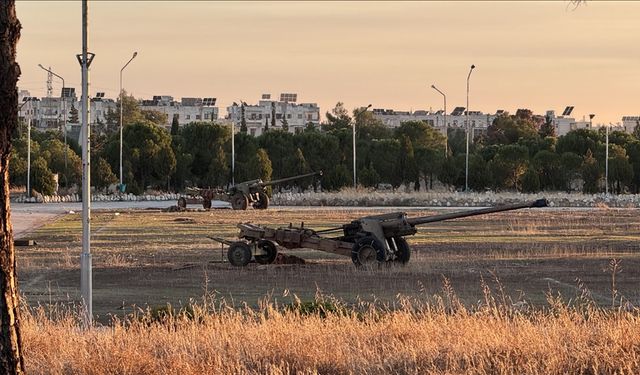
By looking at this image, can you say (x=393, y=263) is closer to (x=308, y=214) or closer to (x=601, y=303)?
(x=601, y=303)

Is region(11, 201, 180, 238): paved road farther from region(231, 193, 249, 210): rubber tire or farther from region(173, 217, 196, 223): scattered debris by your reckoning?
region(231, 193, 249, 210): rubber tire

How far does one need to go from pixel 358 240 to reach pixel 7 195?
18731mm

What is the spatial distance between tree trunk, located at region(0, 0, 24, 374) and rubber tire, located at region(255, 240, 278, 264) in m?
19.4

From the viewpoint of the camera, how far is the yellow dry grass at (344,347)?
12.9 metres

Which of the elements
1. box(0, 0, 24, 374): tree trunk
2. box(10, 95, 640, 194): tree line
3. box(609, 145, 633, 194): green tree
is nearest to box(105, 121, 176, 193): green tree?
box(10, 95, 640, 194): tree line

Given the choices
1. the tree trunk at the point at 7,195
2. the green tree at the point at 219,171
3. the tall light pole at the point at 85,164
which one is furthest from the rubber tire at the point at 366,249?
the green tree at the point at 219,171

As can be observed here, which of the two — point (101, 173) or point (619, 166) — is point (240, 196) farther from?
point (619, 166)

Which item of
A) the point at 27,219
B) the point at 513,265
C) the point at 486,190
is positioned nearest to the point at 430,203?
the point at 486,190

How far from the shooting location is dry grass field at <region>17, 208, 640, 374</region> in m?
13.2

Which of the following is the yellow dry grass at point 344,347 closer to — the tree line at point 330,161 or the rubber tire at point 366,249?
the rubber tire at point 366,249

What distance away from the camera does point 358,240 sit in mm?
28953

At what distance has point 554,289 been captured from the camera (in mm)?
24281

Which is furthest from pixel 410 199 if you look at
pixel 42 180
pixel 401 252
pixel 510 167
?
pixel 401 252

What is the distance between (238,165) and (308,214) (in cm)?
3207
